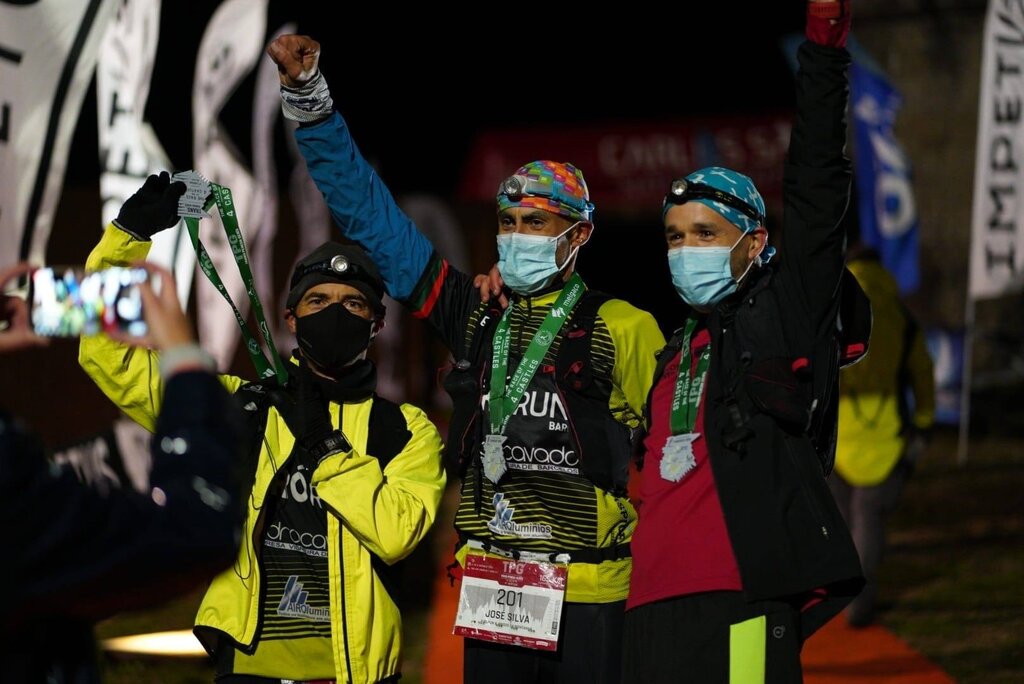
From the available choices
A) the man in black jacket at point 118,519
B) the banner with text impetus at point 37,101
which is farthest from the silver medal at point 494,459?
the banner with text impetus at point 37,101

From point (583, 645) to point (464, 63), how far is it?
27480 millimetres

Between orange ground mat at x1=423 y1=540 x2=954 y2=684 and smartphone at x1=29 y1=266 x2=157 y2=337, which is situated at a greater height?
smartphone at x1=29 y1=266 x2=157 y2=337

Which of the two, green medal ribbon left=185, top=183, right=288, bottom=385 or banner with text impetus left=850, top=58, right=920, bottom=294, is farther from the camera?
banner with text impetus left=850, top=58, right=920, bottom=294

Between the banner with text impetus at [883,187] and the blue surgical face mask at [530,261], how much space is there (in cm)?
903

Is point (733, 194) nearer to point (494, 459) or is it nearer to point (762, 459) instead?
point (762, 459)

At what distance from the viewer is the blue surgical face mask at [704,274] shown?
3.80 metres

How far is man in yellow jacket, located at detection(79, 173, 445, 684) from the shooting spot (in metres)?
3.81

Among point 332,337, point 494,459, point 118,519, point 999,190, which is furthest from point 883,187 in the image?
point 118,519

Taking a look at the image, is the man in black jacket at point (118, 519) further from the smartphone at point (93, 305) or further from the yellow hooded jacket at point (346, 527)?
the yellow hooded jacket at point (346, 527)

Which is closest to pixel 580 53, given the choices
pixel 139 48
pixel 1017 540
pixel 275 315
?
pixel 275 315

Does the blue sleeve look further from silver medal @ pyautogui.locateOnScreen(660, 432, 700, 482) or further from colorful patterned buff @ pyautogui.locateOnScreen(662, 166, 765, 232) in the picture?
silver medal @ pyautogui.locateOnScreen(660, 432, 700, 482)

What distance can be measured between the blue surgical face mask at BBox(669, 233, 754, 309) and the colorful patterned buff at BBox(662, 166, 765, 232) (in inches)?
1.7

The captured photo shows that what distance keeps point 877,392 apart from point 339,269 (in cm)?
452

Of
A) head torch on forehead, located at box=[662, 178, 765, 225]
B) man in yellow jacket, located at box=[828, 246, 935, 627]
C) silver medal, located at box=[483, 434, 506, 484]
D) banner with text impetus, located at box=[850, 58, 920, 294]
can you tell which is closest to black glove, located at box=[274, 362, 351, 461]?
silver medal, located at box=[483, 434, 506, 484]
